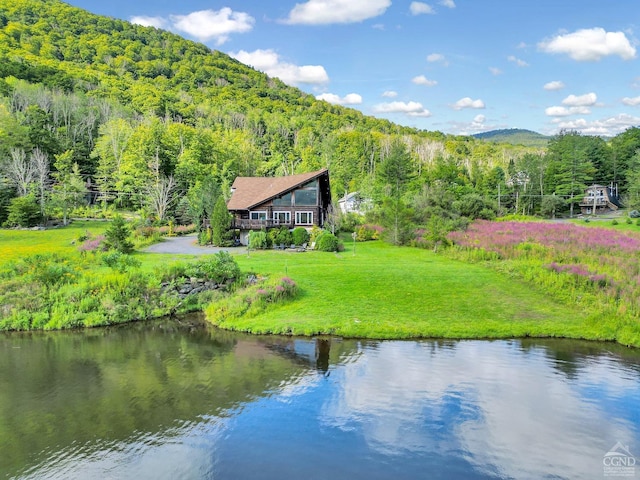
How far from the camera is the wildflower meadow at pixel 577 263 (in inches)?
725

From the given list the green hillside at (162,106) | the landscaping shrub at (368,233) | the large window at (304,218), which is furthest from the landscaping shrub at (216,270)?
the green hillside at (162,106)

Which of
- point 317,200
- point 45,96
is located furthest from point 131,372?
point 45,96

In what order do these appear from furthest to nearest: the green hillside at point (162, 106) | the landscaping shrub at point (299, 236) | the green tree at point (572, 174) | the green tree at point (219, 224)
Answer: the green tree at point (572, 174) < the green hillside at point (162, 106) < the landscaping shrub at point (299, 236) < the green tree at point (219, 224)

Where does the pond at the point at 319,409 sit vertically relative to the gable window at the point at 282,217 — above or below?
below

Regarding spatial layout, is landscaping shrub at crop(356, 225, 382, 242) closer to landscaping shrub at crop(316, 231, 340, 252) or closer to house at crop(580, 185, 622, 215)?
landscaping shrub at crop(316, 231, 340, 252)

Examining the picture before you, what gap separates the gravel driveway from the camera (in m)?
33.8

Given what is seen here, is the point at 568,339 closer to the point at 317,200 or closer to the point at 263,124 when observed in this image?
the point at 317,200

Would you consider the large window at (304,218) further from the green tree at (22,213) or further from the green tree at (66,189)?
the green tree at (22,213)

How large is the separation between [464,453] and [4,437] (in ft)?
37.1

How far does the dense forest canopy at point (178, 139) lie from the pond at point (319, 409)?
1142 inches

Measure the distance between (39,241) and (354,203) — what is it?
46689 millimetres

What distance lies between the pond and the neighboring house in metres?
46.3

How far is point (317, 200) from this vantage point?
4153 centimetres

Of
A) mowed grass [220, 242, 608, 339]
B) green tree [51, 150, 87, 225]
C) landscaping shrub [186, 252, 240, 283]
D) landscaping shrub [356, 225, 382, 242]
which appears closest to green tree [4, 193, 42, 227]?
green tree [51, 150, 87, 225]
